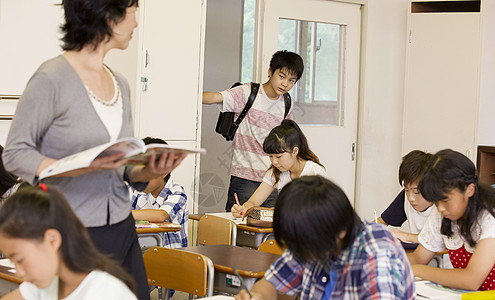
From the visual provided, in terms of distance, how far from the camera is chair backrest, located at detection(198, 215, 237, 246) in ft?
12.5

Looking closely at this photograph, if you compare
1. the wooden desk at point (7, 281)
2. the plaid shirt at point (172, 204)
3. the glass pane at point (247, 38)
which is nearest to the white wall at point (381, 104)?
the glass pane at point (247, 38)

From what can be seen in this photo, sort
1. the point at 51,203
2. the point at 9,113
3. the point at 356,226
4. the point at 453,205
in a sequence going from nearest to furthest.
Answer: the point at 51,203 → the point at 356,226 → the point at 453,205 → the point at 9,113

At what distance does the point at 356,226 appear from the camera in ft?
5.70

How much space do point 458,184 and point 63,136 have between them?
1476 millimetres

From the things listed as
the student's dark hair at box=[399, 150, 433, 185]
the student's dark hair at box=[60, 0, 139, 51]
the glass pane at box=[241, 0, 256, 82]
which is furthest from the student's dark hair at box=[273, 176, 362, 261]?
the glass pane at box=[241, 0, 256, 82]

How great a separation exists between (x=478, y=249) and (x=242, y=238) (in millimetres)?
1792

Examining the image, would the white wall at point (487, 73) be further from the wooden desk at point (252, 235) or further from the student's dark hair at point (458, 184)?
the student's dark hair at point (458, 184)

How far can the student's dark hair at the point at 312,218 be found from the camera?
1.62m

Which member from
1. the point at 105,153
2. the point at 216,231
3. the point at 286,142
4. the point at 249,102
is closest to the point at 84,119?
the point at 105,153

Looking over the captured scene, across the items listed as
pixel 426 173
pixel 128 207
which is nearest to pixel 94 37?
pixel 128 207

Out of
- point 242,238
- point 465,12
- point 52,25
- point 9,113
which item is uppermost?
point 465,12

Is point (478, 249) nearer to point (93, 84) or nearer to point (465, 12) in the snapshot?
point (93, 84)

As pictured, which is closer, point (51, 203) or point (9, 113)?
point (51, 203)

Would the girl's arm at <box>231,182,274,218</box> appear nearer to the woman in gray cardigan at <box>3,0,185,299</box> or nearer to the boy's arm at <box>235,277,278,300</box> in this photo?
the boy's arm at <box>235,277,278,300</box>
